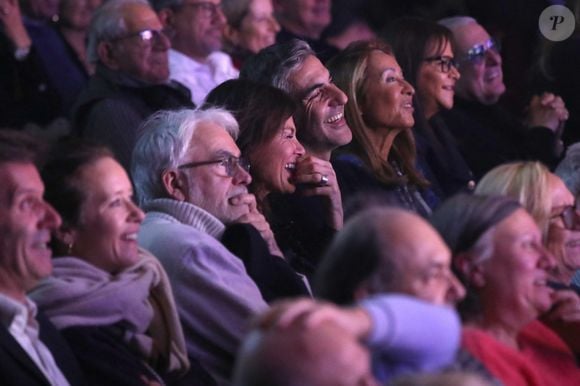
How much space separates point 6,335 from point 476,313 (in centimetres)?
112

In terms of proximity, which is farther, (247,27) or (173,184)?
(247,27)

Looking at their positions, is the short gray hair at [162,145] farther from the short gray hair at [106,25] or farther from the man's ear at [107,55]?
the short gray hair at [106,25]

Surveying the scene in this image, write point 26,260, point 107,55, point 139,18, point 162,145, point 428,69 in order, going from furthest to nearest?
point 428,69 → point 139,18 → point 107,55 → point 162,145 → point 26,260

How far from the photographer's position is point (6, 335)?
3.53 meters

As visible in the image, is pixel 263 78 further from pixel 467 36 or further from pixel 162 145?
pixel 467 36

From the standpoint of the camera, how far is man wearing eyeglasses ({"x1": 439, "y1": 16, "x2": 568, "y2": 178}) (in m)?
7.09

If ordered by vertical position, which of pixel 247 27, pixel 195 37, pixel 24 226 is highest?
pixel 24 226

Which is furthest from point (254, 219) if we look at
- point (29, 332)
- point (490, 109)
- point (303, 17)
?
point (303, 17)

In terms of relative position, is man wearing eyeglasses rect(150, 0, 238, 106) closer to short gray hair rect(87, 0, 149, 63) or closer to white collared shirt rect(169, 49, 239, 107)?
white collared shirt rect(169, 49, 239, 107)

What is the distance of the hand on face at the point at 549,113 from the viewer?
7.30 meters

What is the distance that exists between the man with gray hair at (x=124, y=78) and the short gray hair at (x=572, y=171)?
1492 millimetres

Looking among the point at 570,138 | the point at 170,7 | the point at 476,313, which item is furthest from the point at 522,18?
the point at 476,313

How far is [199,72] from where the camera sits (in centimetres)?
680

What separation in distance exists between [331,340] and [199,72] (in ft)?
15.5
